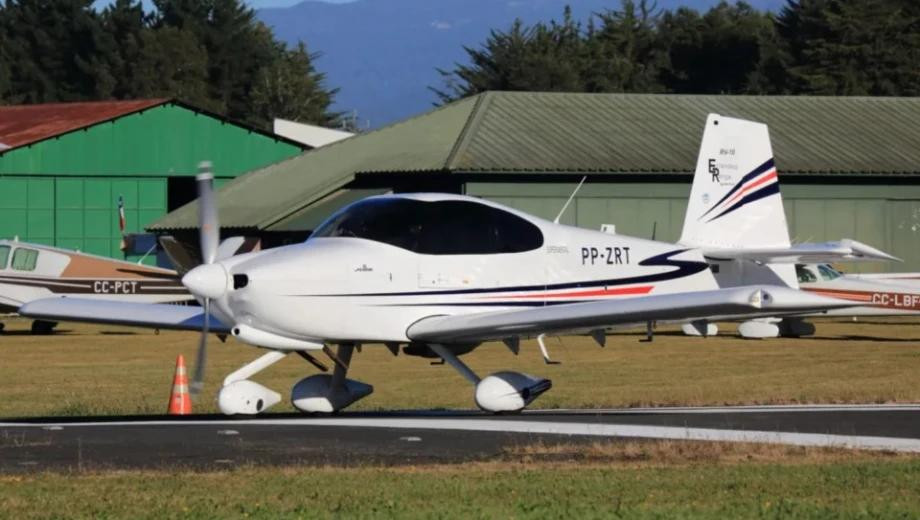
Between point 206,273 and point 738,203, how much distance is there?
7.97 metres

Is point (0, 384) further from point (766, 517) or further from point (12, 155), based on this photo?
point (12, 155)

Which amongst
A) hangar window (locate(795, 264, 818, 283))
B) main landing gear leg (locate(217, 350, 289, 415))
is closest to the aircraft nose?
main landing gear leg (locate(217, 350, 289, 415))

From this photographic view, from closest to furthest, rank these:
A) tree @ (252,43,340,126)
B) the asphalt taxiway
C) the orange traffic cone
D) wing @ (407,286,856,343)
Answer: the asphalt taxiway < wing @ (407,286,856,343) < the orange traffic cone < tree @ (252,43,340,126)

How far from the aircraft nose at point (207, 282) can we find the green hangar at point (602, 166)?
33.1 metres

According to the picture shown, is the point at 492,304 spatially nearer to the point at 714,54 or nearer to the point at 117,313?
the point at 117,313

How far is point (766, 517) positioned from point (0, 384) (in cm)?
1931

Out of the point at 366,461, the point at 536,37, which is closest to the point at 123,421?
the point at 366,461

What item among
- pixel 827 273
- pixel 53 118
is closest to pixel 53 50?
pixel 53 118

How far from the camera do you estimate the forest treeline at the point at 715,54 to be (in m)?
94.6

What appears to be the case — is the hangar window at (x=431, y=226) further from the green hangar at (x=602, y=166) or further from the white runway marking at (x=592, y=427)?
the green hangar at (x=602, y=166)

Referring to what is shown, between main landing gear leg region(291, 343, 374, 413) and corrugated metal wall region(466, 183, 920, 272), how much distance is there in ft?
104

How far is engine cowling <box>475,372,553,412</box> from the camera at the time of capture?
18.3m

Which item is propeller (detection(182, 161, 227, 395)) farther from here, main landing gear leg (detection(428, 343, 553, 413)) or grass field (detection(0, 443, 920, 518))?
grass field (detection(0, 443, 920, 518))

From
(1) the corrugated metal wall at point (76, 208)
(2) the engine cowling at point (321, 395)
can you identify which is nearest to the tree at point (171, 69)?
(1) the corrugated metal wall at point (76, 208)
